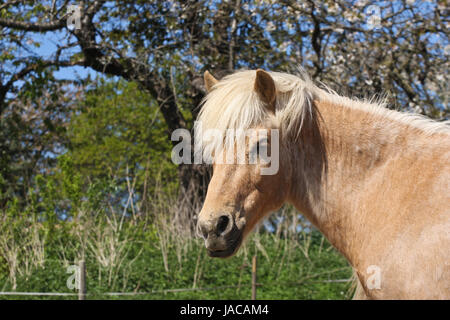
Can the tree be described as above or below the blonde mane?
above

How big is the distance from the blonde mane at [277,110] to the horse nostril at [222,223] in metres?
0.38

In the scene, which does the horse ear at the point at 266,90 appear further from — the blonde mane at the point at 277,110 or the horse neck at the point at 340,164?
the horse neck at the point at 340,164

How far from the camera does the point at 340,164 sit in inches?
101

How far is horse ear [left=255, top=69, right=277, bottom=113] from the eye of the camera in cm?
256

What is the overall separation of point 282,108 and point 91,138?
19.5m

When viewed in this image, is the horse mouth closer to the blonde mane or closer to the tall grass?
the blonde mane

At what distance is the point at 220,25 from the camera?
28.1ft

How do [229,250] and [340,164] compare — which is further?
[340,164]

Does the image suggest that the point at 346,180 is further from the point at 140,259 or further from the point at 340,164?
the point at 140,259

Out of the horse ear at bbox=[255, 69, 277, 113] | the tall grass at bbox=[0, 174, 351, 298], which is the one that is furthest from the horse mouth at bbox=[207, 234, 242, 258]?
the tall grass at bbox=[0, 174, 351, 298]

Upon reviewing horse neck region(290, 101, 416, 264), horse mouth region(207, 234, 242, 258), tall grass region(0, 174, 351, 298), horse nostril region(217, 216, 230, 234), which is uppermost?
horse neck region(290, 101, 416, 264)

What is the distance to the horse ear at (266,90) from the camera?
8.40ft

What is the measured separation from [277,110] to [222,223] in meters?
0.67

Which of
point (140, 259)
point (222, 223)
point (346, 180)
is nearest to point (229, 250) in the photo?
point (222, 223)
